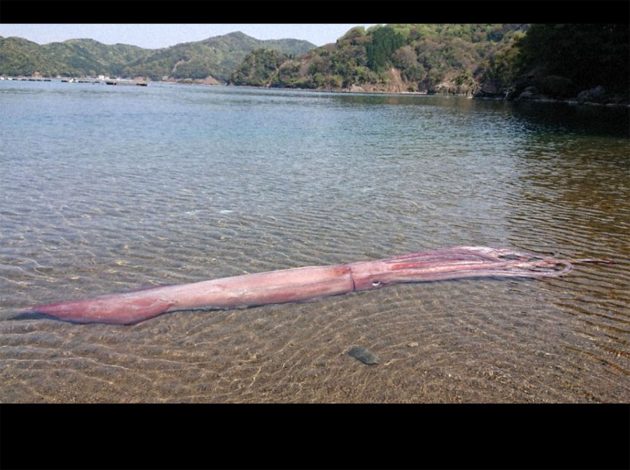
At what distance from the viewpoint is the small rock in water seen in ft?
23.8

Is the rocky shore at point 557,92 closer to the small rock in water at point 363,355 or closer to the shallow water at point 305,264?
the shallow water at point 305,264

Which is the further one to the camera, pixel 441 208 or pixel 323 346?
pixel 441 208

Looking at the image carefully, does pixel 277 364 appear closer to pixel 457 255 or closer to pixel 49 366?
pixel 49 366
